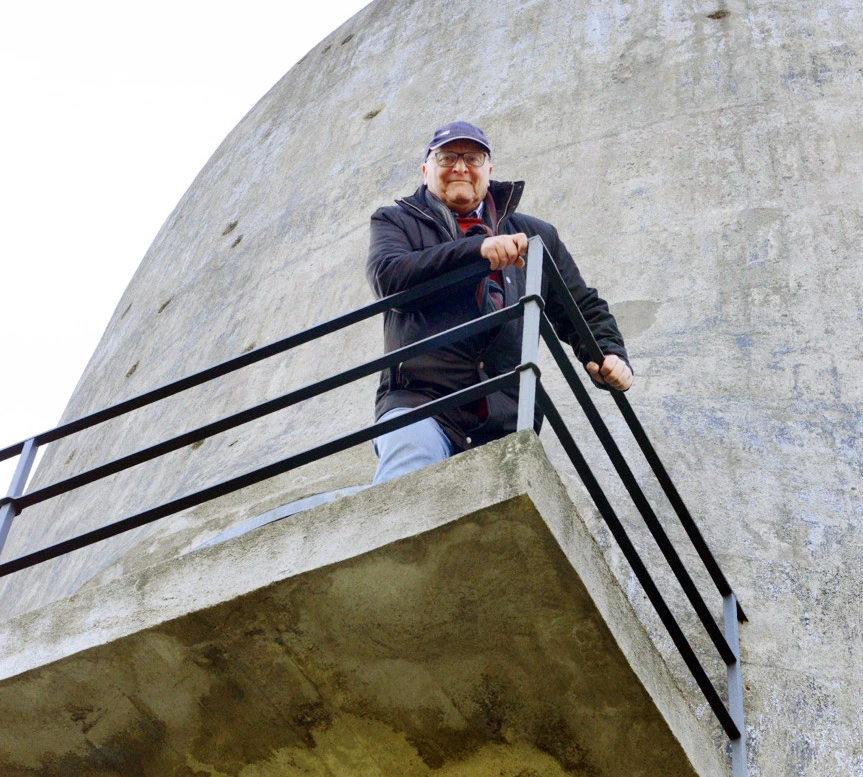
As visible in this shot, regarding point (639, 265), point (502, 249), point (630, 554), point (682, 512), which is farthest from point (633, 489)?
point (639, 265)

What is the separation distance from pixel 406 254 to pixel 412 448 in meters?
0.60

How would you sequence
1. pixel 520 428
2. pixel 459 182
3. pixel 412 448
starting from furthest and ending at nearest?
pixel 459 182
pixel 412 448
pixel 520 428

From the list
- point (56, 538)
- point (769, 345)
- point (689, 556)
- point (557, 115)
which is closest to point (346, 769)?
point (689, 556)

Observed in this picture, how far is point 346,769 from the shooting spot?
3.77 meters

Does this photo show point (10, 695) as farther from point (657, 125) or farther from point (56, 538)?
point (657, 125)

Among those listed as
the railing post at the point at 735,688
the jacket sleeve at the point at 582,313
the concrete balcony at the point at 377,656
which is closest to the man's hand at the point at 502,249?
the jacket sleeve at the point at 582,313

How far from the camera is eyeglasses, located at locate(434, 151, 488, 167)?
4.45 meters

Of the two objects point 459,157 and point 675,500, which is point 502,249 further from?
point 675,500

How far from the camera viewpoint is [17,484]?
13.8ft

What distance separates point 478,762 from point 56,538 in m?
4.00

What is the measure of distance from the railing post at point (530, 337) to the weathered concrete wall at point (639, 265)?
1.19 metres

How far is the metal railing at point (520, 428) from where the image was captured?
139 inches

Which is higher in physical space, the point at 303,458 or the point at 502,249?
the point at 502,249

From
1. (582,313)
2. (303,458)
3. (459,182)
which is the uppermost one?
(459,182)
